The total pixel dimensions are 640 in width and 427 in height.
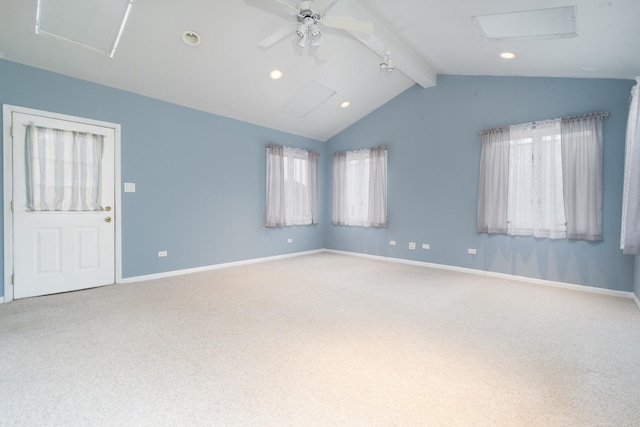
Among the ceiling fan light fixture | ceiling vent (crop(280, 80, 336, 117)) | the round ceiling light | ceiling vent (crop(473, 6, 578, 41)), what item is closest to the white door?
the round ceiling light

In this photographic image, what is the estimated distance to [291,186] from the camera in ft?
21.1

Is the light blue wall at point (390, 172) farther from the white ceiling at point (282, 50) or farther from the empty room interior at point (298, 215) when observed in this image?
the white ceiling at point (282, 50)

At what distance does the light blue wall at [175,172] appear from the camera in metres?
3.75

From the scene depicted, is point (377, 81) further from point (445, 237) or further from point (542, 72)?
point (445, 237)

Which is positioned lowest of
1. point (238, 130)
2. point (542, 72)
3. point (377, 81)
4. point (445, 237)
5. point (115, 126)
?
point (445, 237)

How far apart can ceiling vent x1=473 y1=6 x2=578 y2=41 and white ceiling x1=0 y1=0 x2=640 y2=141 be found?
0.11m

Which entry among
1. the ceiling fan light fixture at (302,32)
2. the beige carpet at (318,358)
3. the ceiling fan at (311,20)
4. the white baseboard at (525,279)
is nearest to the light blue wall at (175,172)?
the beige carpet at (318,358)

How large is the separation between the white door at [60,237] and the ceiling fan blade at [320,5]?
10.7ft

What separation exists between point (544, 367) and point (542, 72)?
409 centimetres

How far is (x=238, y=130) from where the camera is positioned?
5512 millimetres

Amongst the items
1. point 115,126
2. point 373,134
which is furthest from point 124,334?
point 373,134

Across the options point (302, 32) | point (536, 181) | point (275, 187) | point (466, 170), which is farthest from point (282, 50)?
point (536, 181)

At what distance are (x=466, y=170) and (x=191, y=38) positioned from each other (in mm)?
4614

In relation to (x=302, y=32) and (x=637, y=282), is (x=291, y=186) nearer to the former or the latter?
(x=302, y=32)
